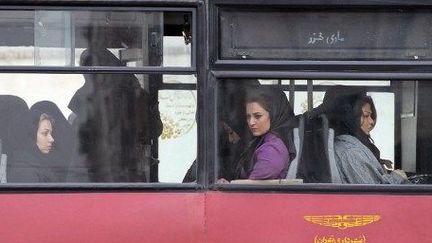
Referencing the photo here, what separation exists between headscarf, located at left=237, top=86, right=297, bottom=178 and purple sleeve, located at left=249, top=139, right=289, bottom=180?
0.02m

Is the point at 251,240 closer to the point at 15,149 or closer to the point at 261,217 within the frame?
the point at 261,217

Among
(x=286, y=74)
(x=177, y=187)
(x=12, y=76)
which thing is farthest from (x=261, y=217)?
(x=12, y=76)

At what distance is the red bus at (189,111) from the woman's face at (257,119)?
0.26 ft

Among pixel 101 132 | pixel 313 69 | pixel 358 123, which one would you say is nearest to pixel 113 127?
pixel 101 132

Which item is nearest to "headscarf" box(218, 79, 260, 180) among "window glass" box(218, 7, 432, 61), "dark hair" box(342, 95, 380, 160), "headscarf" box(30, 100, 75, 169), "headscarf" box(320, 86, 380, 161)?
"window glass" box(218, 7, 432, 61)

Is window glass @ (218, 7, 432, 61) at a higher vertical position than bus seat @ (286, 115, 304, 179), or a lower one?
higher

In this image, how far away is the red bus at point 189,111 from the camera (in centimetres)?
479

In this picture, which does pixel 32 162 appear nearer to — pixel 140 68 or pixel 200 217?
pixel 140 68

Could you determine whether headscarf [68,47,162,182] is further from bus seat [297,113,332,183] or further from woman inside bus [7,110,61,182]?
bus seat [297,113,332,183]

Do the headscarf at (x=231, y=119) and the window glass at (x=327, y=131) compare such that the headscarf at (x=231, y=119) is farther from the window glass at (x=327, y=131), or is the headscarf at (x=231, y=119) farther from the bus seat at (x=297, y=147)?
the bus seat at (x=297, y=147)

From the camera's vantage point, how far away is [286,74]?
4840 mm

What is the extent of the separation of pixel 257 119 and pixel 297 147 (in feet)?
0.85

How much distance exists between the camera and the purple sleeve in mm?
4906

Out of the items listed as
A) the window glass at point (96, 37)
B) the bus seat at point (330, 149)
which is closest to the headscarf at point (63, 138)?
the window glass at point (96, 37)
